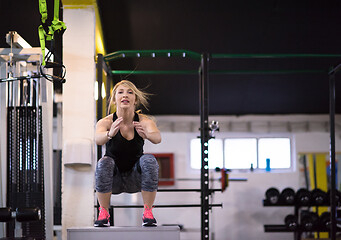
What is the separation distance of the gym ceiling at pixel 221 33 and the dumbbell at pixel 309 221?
6.83ft

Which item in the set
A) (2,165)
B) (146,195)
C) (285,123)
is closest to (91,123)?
(2,165)

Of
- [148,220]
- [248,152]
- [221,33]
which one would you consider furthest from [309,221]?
[148,220]

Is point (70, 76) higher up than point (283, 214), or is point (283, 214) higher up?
point (70, 76)

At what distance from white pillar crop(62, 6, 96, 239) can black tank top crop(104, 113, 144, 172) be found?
2.68 feet

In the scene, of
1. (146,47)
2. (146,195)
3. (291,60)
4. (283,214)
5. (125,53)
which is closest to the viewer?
(146,195)

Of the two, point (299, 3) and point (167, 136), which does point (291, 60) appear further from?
point (167, 136)

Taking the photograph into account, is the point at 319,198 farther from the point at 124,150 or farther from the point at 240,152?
the point at 124,150

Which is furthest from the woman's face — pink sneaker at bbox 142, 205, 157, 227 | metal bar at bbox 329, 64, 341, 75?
metal bar at bbox 329, 64, 341, 75

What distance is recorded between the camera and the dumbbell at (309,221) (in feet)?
23.3

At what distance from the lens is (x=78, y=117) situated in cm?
396

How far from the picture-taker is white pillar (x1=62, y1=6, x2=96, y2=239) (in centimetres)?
392

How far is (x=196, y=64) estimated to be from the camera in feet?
21.3

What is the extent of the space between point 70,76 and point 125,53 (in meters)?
0.55

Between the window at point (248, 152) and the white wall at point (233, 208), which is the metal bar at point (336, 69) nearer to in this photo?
the window at point (248, 152)
